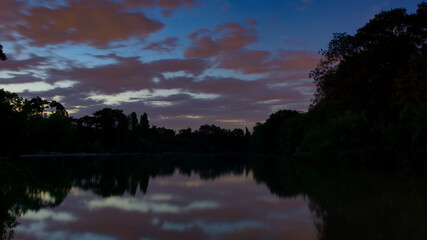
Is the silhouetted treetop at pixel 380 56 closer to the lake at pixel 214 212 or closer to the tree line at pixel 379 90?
the tree line at pixel 379 90

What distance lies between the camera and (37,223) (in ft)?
25.7

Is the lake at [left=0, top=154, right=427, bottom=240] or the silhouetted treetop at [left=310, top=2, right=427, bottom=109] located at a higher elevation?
the silhouetted treetop at [left=310, top=2, right=427, bottom=109]

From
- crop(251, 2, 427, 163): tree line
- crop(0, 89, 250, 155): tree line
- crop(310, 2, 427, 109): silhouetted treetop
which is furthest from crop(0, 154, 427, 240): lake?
crop(0, 89, 250, 155): tree line

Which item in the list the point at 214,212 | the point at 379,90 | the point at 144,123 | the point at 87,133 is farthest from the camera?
the point at 87,133

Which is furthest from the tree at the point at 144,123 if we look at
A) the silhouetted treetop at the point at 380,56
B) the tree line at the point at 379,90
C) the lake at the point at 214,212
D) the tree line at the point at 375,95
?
the lake at the point at 214,212

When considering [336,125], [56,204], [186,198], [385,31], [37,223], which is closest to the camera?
[37,223]

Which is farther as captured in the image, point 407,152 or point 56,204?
point 407,152

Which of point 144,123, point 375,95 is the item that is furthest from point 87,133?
point 375,95

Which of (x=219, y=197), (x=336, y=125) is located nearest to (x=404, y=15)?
(x=336, y=125)

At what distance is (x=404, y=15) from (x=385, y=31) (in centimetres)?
148

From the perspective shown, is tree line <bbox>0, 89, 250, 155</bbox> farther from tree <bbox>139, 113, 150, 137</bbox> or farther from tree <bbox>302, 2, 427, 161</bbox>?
tree <bbox>302, 2, 427, 161</bbox>

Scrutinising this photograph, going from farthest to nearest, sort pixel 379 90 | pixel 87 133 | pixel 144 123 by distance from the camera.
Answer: pixel 87 133, pixel 144 123, pixel 379 90

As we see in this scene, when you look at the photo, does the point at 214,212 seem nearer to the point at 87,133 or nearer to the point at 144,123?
the point at 144,123

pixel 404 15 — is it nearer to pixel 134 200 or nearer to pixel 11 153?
pixel 134 200
